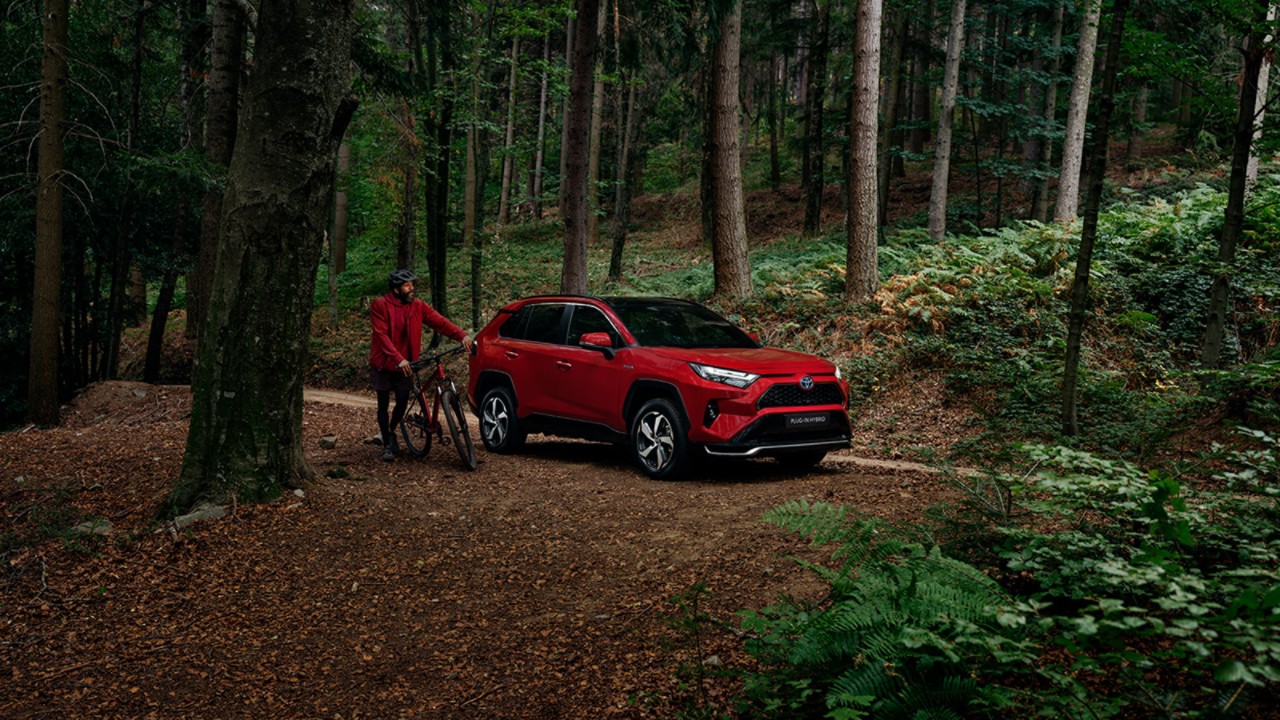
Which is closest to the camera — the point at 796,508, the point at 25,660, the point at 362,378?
the point at 796,508

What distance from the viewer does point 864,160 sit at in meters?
13.9

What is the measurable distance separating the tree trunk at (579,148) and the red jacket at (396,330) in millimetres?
5827

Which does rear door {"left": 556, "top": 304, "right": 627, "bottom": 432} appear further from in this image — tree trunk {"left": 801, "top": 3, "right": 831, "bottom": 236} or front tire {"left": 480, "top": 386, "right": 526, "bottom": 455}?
tree trunk {"left": 801, "top": 3, "right": 831, "bottom": 236}

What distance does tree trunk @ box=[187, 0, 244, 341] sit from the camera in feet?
39.8

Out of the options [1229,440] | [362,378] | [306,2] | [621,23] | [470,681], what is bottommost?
[362,378]

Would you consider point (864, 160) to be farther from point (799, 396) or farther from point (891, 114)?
point (891, 114)

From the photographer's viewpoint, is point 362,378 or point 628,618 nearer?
point 628,618

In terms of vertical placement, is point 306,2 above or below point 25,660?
above

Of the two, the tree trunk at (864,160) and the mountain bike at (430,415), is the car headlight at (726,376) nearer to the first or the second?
the mountain bike at (430,415)

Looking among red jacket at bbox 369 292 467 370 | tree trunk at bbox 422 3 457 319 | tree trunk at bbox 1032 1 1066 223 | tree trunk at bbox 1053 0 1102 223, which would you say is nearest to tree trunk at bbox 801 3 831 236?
tree trunk at bbox 1032 1 1066 223

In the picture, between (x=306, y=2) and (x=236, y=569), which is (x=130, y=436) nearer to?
(x=236, y=569)

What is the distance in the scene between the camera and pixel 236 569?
5.89 metres

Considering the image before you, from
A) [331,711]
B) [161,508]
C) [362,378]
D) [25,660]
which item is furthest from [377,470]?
[362,378]

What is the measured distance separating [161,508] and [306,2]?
4227 mm
